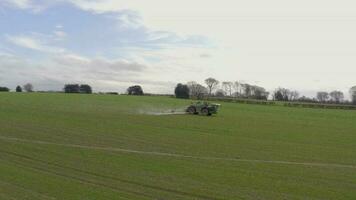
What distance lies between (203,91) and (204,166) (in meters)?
129

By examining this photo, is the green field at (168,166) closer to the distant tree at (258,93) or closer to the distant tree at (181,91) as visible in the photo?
the distant tree at (181,91)

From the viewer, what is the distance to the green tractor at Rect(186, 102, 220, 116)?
44406 millimetres

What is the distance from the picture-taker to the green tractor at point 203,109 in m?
44.4

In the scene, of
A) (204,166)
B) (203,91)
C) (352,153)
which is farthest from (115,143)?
(203,91)

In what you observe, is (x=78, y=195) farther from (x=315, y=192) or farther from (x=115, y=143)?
(x=115, y=143)

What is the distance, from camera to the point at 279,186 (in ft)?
40.6

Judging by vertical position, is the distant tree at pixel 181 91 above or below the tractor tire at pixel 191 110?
above

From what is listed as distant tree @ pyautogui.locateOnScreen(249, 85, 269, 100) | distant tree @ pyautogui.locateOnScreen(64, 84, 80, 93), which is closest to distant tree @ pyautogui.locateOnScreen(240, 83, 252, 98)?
distant tree @ pyautogui.locateOnScreen(249, 85, 269, 100)

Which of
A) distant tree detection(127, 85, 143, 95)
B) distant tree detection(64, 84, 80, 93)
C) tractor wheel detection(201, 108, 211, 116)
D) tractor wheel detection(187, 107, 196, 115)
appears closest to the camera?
tractor wheel detection(201, 108, 211, 116)

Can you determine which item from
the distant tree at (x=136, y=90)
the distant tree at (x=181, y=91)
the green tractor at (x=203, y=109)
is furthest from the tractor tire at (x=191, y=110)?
the distant tree at (x=136, y=90)

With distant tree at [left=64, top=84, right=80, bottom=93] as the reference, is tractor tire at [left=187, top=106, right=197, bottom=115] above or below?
below

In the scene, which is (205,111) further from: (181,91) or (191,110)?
(181,91)

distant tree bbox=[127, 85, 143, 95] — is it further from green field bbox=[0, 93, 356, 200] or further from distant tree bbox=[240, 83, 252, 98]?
green field bbox=[0, 93, 356, 200]

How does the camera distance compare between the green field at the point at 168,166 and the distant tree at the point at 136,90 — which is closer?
the green field at the point at 168,166
